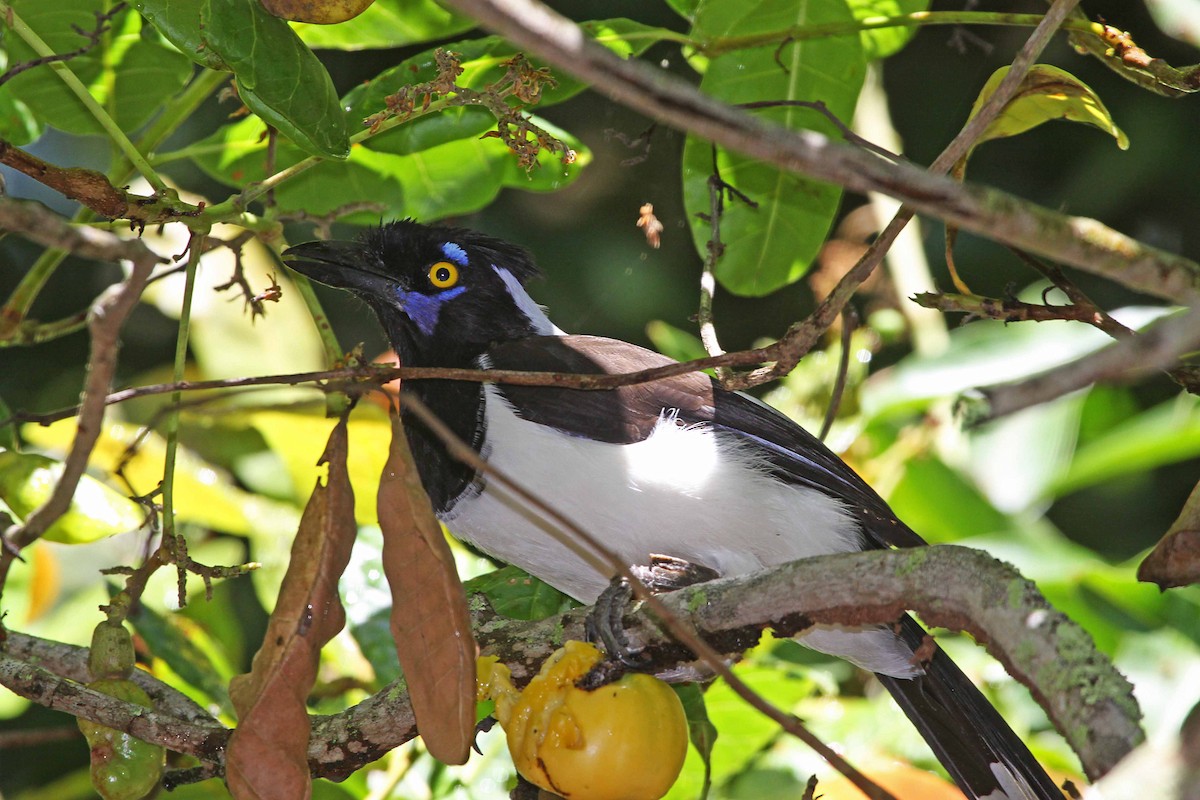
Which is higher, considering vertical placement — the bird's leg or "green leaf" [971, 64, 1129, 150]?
"green leaf" [971, 64, 1129, 150]

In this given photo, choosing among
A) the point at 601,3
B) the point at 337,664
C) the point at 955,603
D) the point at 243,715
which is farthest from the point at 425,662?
the point at 601,3

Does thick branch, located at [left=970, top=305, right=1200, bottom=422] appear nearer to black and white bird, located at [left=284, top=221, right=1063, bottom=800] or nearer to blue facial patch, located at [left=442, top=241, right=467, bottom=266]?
black and white bird, located at [left=284, top=221, right=1063, bottom=800]

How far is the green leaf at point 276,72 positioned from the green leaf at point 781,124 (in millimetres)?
1117

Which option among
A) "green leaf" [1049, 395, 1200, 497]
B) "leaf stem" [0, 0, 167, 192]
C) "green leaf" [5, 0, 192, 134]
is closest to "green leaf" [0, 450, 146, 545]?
"leaf stem" [0, 0, 167, 192]

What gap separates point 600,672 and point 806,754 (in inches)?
64.1

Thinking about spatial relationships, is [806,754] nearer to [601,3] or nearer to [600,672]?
[600,672]

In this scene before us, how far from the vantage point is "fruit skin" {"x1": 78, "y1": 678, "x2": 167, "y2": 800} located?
2176 mm

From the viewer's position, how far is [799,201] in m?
3.35

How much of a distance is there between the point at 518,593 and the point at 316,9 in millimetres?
1601

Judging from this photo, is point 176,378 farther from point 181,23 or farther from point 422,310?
point 422,310

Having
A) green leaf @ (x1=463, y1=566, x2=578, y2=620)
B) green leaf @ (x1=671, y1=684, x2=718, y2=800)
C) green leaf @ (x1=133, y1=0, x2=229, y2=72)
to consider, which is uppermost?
green leaf @ (x1=133, y1=0, x2=229, y2=72)

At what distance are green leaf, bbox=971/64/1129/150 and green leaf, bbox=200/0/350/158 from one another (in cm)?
127

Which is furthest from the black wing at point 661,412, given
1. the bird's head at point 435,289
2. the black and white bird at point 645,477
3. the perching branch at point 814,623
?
the perching branch at point 814,623

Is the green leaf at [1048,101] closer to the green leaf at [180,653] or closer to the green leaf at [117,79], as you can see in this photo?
the green leaf at [117,79]
